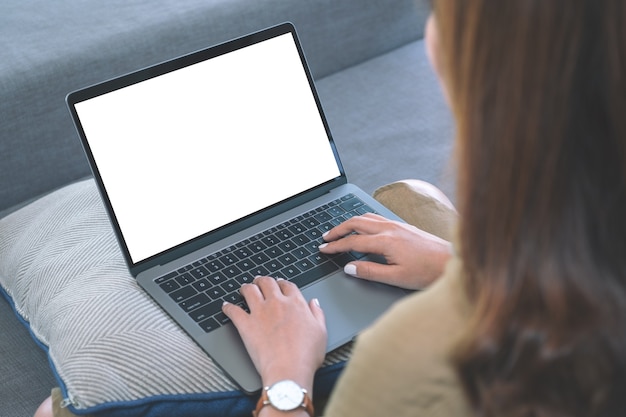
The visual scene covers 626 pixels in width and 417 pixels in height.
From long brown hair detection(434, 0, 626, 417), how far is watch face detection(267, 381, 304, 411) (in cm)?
29

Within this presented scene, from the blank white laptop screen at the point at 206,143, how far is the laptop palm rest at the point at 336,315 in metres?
0.18

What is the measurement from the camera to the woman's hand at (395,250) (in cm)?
97

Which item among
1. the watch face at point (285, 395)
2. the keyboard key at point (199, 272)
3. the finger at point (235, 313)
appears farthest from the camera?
the keyboard key at point (199, 272)

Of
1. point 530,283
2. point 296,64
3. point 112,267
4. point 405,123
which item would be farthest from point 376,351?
point 405,123

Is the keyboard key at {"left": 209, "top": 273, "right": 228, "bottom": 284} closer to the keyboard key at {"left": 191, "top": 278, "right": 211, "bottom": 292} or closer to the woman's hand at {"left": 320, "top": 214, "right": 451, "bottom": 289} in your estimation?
the keyboard key at {"left": 191, "top": 278, "right": 211, "bottom": 292}

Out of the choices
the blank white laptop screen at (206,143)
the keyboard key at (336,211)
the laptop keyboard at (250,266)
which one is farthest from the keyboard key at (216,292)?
the keyboard key at (336,211)

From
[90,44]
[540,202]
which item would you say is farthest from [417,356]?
[90,44]

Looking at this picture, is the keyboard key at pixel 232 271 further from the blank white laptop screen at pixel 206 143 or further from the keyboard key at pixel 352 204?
the keyboard key at pixel 352 204

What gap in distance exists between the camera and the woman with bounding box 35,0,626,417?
496 mm

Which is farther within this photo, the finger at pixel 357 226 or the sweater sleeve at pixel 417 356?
the finger at pixel 357 226

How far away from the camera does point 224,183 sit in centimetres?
111

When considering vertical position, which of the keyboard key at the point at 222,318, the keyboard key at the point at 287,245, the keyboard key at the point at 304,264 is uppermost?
the keyboard key at the point at 287,245

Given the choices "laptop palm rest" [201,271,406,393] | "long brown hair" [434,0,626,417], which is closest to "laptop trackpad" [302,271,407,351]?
"laptop palm rest" [201,271,406,393]

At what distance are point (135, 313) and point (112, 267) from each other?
109 mm
